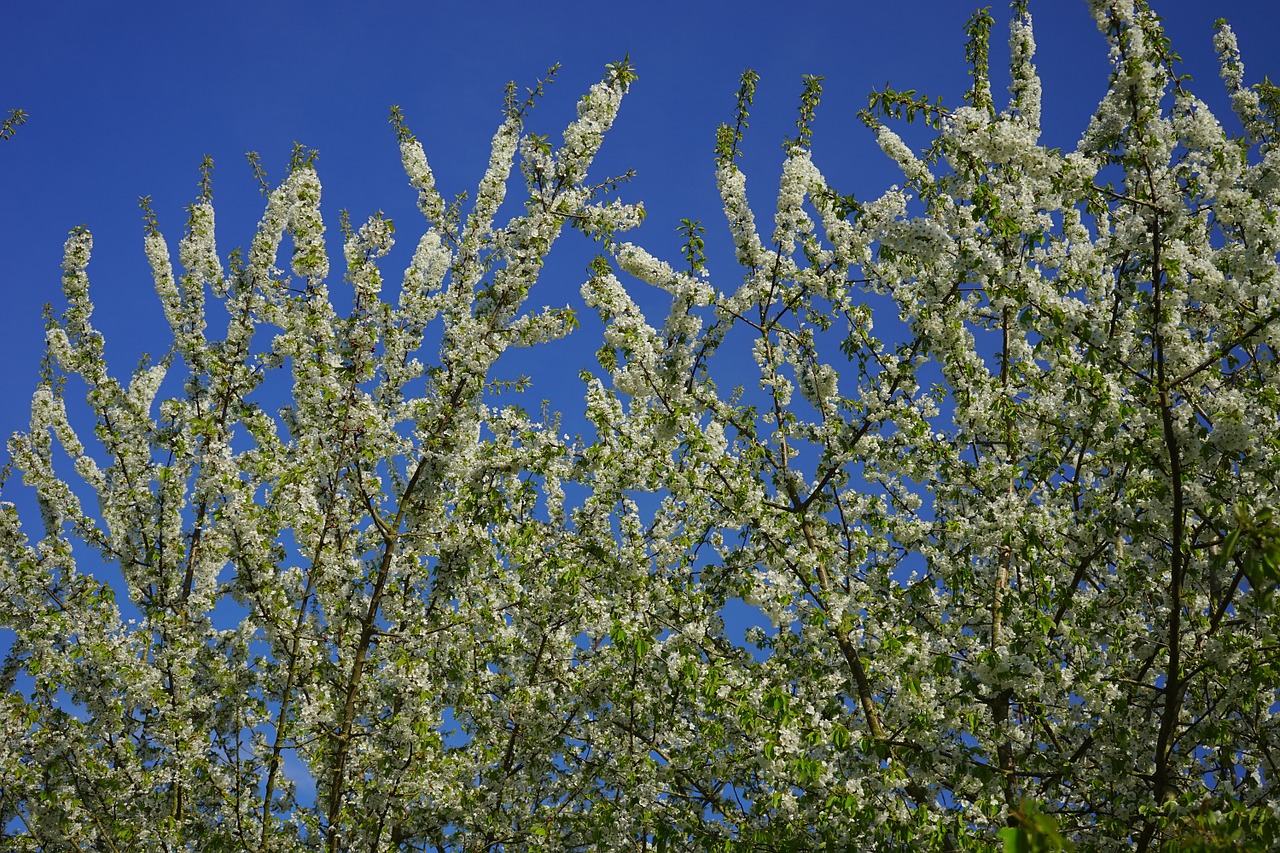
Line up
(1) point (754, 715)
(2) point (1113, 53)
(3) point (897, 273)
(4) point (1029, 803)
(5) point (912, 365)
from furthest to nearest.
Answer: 1. (3) point (897, 273)
2. (5) point (912, 365)
3. (1) point (754, 715)
4. (2) point (1113, 53)
5. (4) point (1029, 803)

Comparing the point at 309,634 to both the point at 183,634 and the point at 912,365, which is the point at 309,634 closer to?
the point at 183,634

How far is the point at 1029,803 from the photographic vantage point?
2.45 m

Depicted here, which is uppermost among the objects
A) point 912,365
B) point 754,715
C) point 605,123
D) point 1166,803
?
point 605,123

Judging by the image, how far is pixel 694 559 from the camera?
9.18 m

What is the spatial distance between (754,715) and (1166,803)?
8.86 ft

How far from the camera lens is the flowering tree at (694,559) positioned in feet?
23.0

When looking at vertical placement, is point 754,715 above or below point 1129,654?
below

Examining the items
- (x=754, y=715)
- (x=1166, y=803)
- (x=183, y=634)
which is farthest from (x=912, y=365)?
(x=183, y=634)

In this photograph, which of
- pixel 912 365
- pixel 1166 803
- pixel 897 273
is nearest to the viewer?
pixel 1166 803

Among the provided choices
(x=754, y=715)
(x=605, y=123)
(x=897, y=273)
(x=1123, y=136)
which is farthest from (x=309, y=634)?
(x=1123, y=136)

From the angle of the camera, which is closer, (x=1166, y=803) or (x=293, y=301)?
(x=1166, y=803)

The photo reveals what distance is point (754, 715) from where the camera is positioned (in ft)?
23.0

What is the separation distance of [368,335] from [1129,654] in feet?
23.7

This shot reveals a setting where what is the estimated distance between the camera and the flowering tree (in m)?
7.02
